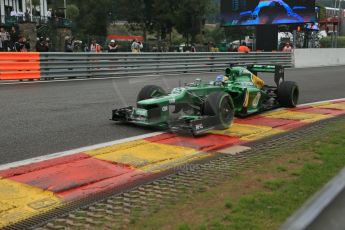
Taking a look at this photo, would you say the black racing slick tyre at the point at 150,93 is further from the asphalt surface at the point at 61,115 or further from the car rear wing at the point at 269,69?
the car rear wing at the point at 269,69

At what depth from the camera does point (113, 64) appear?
18.2 m

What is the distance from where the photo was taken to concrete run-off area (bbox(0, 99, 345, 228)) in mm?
4355

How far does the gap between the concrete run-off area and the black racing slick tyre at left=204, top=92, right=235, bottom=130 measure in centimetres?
15

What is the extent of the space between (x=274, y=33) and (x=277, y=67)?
93.9 feet

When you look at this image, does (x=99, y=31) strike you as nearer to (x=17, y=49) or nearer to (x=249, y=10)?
(x=249, y=10)

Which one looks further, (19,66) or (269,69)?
(19,66)

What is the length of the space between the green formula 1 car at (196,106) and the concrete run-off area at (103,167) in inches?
8.5

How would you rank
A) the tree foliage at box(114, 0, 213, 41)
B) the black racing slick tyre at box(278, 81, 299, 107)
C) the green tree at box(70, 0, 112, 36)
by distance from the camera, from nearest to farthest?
the black racing slick tyre at box(278, 81, 299, 107) → the tree foliage at box(114, 0, 213, 41) → the green tree at box(70, 0, 112, 36)

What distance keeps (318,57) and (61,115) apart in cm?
2659

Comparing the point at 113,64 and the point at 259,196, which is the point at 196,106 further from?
the point at 113,64

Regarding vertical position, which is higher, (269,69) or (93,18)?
(93,18)

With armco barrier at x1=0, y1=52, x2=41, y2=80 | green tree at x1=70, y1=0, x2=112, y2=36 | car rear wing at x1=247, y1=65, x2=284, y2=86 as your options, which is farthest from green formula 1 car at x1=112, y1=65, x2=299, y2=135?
green tree at x1=70, y1=0, x2=112, y2=36

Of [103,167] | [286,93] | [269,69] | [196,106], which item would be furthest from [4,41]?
[103,167]

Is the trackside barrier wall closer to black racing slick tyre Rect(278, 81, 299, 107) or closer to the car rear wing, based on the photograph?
the car rear wing
